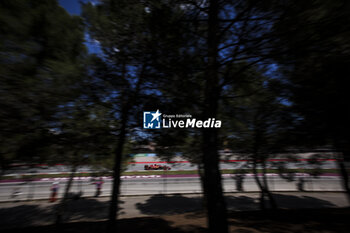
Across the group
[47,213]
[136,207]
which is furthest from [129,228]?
[47,213]

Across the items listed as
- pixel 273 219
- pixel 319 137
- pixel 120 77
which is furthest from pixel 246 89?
pixel 273 219

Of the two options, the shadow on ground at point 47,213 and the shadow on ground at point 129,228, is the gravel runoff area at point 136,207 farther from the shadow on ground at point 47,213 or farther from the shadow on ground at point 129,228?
the shadow on ground at point 129,228

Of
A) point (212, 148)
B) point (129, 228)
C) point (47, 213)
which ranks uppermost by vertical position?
point (212, 148)

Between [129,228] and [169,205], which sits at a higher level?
[129,228]

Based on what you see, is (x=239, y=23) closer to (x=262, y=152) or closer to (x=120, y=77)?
(x=120, y=77)

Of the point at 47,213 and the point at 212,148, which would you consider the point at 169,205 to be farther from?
the point at 212,148

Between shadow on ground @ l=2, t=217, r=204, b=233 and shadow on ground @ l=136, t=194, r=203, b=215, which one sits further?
shadow on ground @ l=136, t=194, r=203, b=215

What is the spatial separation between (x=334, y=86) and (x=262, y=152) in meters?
2.72

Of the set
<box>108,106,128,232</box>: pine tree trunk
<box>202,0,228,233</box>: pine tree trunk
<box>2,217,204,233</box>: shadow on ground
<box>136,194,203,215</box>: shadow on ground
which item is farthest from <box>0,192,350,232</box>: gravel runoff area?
<box>202,0,228,233</box>: pine tree trunk

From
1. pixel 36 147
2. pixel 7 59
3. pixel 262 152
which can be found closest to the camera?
pixel 7 59

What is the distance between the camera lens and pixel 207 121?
3.20 metres

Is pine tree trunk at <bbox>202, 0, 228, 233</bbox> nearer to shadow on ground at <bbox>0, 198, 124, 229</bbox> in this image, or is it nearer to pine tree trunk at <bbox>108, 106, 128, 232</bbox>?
pine tree trunk at <bbox>108, 106, 128, 232</bbox>

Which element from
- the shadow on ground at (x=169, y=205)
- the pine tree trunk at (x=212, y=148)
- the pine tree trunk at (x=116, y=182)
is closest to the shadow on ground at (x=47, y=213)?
the shadow on ground at (x=169, y=205)

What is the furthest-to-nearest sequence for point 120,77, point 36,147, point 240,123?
point 240,123
point 120,77
point 36,147
